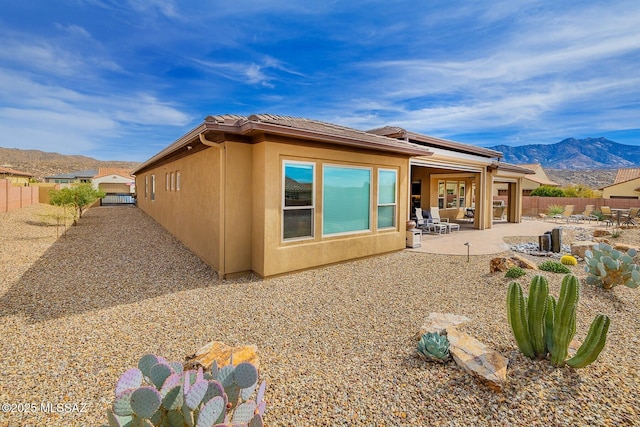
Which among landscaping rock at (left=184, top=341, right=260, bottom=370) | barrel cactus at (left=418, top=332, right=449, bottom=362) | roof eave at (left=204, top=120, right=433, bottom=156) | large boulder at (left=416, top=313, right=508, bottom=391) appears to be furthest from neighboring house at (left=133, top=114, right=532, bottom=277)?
barrel cactus at (left=418, top=332, right=449, bottom=362)

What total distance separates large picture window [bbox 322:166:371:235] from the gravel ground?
1202 mm

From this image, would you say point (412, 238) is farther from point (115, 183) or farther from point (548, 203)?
point (115, 183)

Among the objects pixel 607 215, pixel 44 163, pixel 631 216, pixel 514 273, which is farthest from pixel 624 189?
pixel 44 163

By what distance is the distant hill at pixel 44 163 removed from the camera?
6519cm

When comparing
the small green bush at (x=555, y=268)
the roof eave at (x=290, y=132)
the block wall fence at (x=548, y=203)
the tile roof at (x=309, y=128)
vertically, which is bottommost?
the small green bush at (x=555, y=268)

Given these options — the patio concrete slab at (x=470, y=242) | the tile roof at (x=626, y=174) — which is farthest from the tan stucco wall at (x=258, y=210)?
the tile roof at (x=626, y=174)

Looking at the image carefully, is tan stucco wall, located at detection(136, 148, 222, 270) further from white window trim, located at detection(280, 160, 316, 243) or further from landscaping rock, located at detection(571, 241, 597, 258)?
landscaping rock, located at detection(571, 241, 597, 258)

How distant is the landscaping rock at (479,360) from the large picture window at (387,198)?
18.5 feet

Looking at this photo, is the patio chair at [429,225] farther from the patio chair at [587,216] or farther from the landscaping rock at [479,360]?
the patio chair at [587,216]

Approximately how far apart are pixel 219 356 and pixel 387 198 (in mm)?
7236

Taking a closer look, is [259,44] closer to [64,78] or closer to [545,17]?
[545,17]

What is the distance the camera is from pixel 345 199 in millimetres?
8328

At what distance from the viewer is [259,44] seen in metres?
13.9

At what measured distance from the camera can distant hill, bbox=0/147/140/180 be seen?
65.2 metres
